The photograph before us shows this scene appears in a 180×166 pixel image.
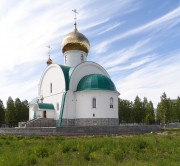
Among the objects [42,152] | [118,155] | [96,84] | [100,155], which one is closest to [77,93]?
[96,84]

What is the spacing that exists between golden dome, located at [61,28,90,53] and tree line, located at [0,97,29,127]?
666 inches

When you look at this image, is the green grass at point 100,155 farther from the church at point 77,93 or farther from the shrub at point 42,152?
the church at point 77,93

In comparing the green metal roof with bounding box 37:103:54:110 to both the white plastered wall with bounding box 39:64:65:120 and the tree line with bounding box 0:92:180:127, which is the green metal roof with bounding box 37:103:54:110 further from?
the tree line with bounding box 0:92:180:127

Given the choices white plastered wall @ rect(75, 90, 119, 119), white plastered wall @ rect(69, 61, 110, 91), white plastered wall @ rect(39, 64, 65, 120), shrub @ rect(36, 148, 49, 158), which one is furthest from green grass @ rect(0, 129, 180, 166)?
white plastered wall @ rect(39, 64, 65, 120)

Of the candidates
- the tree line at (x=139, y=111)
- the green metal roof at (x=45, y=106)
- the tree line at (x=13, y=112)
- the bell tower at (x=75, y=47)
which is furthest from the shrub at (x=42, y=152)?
the tree line at (x=139, y=111)

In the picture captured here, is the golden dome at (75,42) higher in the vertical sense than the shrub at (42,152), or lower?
higher

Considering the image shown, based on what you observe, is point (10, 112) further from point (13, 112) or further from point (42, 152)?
point (42, 152)

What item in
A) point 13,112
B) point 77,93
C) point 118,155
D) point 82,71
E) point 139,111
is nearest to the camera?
point 118,155

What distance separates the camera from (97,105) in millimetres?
24750

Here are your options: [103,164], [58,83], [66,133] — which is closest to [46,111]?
[58,83]

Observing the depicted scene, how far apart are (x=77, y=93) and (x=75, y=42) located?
6679 mm

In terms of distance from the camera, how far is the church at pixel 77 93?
24828mm

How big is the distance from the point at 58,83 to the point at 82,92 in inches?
132

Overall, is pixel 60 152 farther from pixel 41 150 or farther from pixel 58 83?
pixel 58 83
